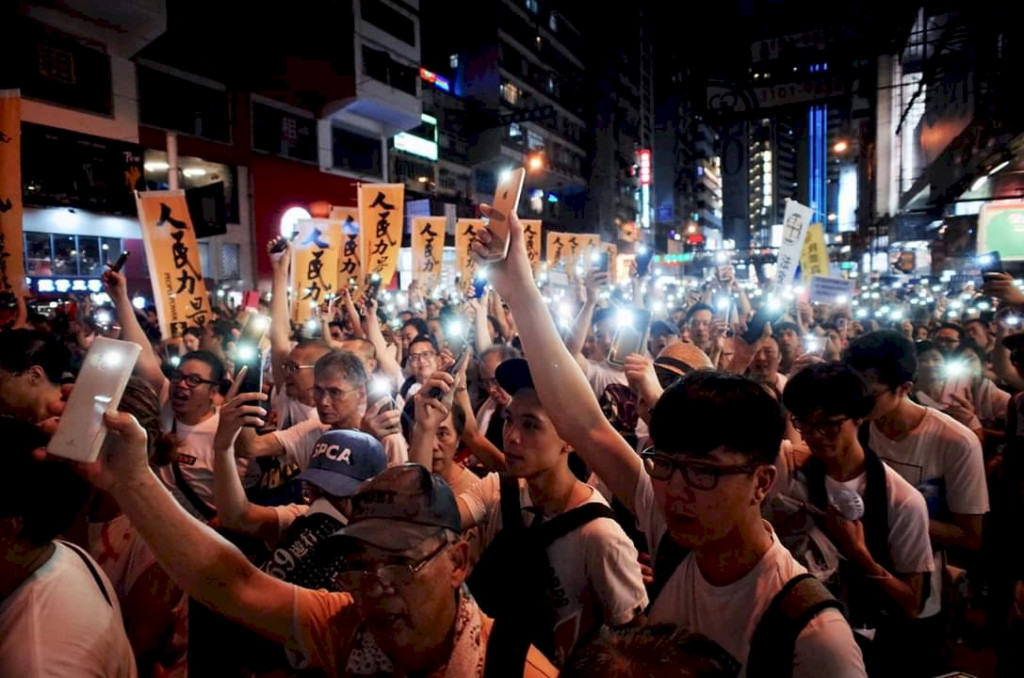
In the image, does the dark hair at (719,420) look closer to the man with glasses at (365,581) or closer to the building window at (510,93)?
the man with glasses at (365,581)

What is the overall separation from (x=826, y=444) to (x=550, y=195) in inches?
2323

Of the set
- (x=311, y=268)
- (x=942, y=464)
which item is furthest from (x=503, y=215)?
(x=311, y=268)

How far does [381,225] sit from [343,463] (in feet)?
29.5

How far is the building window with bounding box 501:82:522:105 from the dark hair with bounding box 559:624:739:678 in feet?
163

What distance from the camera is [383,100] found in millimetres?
27891

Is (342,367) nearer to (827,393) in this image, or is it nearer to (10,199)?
(827,393)

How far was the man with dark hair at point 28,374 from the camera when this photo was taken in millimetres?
3484

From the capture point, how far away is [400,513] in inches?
70.5

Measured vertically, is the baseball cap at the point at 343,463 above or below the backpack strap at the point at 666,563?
above

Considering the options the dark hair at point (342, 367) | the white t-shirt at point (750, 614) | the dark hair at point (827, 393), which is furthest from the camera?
the dark hair at point (342, 367)

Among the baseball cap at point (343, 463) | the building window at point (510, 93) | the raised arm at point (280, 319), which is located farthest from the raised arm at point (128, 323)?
the building window at point (510, 93)

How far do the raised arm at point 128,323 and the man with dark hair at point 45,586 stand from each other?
222cm

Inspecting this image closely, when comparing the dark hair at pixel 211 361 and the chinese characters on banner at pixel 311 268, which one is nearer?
the dark hair at pixel 211 361

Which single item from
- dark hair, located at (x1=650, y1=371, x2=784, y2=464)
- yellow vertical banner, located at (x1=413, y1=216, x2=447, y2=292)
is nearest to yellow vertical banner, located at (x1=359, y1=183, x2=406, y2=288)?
yellow vertical banner, located at (x1=413, y1=216, x2=447, y2=292)
